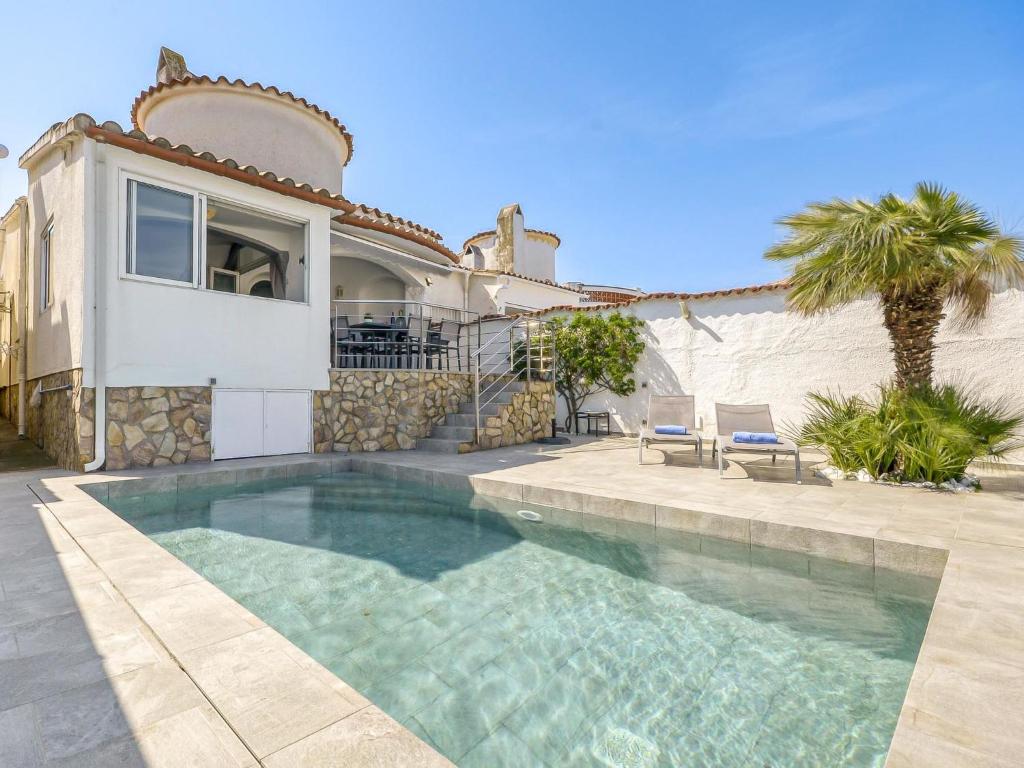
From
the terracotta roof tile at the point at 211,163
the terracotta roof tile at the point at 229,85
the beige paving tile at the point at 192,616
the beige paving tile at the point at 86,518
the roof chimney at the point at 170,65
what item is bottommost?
the beige paving tile at the point at 192,616

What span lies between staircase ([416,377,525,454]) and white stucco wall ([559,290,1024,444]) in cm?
434

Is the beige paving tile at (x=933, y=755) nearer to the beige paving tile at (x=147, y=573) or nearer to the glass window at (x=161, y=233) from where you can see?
the beige paving tile at (x=147, y=573)

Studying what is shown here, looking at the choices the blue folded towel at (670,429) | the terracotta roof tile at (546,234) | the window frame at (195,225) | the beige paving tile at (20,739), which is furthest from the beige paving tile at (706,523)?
the terracotta roof tile at (546,234)

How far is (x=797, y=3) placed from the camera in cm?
1103

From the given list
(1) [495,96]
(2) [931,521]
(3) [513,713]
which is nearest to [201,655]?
(3) [513,713]

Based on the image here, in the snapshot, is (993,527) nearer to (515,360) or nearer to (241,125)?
(515,360)

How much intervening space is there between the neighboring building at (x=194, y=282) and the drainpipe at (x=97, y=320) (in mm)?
24

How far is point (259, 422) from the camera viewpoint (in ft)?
35.3

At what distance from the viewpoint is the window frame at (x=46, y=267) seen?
10.7 m

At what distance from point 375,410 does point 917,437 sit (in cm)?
1059

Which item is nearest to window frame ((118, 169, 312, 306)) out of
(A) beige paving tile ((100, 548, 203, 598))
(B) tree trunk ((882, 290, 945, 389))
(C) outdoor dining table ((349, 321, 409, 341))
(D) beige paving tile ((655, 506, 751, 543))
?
(C) outdoor dining table ((349, 321, 409, 341))

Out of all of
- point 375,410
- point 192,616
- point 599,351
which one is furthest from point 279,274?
point 192,616

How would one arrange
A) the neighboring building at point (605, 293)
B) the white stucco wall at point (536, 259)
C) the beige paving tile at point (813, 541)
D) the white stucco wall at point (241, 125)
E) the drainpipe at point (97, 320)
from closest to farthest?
1. the beige paving tile at point (813, 541)
2. the drainpipe at point (97, 320)
3. the white stucco wall at point (241, 125)
4. the white stucco wall at point (536, 259)
5. the neighboring building at point (605, 293)

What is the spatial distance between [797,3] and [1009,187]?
5.99 metres
